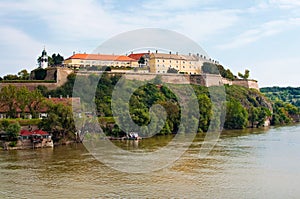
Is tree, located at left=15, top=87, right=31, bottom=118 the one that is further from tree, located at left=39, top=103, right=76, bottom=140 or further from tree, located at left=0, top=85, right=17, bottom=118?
tree, located at left=39, top=103, right=76, bottom=140

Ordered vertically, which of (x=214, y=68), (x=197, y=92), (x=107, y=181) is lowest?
(x=107, y=181)

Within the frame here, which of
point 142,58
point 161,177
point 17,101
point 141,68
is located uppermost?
point 142,58

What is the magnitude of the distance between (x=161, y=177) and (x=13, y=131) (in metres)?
10.3

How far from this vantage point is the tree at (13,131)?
71.2 ft

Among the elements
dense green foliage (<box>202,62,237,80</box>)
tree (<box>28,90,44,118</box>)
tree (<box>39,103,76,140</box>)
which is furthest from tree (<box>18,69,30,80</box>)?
dense green foliage (<box>202,62,237,80</box>)

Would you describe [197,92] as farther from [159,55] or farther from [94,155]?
[94,155]

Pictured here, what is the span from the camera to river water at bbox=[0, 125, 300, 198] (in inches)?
482

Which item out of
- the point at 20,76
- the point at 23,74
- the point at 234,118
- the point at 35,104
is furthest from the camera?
the point at 23,74

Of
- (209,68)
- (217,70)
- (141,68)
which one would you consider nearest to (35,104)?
(141,68)

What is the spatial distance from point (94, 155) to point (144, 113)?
8640mm

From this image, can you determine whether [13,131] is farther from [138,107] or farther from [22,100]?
[138,107]

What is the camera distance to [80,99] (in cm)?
2917

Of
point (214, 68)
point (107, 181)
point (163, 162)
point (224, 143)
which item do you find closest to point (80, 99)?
point (224, 143)

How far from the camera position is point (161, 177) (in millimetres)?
14188
